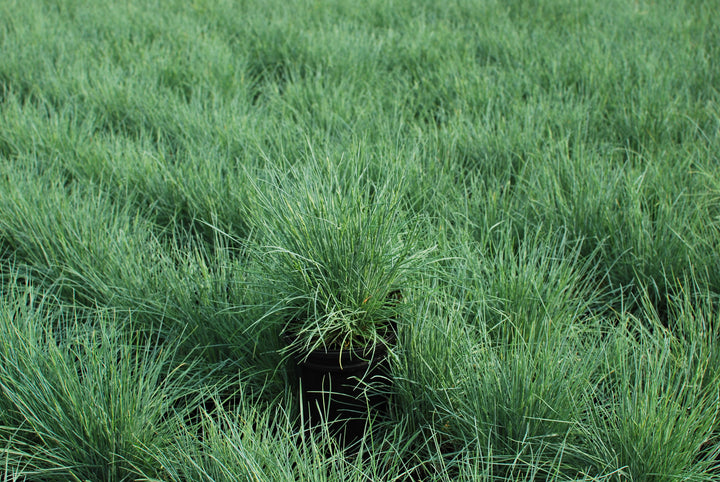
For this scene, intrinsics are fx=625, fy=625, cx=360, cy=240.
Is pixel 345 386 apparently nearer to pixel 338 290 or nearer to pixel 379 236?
pixel 338 290

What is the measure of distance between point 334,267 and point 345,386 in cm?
28

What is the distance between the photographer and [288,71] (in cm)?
354

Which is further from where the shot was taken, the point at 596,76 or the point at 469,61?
the point at 469,61

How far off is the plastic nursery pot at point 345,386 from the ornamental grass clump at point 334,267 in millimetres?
29

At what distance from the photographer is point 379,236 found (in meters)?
1.44

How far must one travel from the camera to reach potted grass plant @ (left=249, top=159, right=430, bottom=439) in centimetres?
141

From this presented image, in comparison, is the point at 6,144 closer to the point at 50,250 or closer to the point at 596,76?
the point at 50,250

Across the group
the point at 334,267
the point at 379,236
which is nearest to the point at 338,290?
the point at 334,267

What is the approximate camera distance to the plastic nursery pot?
55.2 inches

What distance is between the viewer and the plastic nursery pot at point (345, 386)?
4.60ft

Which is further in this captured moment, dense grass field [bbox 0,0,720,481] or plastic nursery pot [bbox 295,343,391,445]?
plastic nursery pot [bbox 295,343,391,445]

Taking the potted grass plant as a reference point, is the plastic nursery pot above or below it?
below

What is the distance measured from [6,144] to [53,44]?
4.56 feet

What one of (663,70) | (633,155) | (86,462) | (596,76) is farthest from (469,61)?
(86,462)
